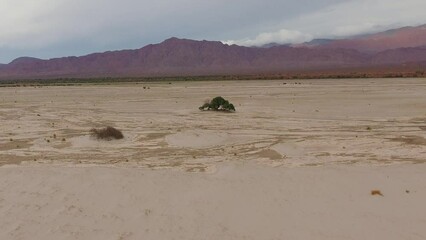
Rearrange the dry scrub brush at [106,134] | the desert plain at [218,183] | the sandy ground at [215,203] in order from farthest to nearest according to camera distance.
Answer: the dry scrub brush at [106,134] → the desert plain at [218,183] → the sandy ground at [215,203]

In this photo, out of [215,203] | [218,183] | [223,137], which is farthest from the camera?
[223,137]

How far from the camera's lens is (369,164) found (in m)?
13.5

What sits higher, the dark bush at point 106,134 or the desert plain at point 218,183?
the dark bush at point 106,134

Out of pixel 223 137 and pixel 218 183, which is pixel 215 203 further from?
pixel 223 137

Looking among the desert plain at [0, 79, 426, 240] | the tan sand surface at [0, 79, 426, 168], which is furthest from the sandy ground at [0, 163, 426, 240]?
the tan sand surface at [0, 79, 426, 168]

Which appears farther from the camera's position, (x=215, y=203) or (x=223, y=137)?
(x=223, y=137)

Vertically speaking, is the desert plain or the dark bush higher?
the dark bush

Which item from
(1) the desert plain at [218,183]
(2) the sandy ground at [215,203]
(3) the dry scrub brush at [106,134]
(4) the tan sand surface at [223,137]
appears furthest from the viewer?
(3) the dry scrub brush at [106,134]

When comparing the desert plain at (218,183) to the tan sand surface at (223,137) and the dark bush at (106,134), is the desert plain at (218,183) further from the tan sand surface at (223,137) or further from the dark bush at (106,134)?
the dark bush at (106,134)

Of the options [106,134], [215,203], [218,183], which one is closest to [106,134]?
[106,134]

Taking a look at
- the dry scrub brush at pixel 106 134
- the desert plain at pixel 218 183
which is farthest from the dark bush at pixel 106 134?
the desert plain at pixel 218 183

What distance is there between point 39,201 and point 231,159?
21.0 ft

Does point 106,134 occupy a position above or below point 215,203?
above

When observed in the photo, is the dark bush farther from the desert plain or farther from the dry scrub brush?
the desert plain
